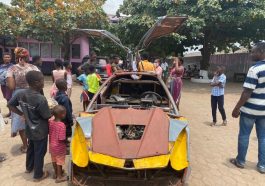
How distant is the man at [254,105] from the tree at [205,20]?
951cm

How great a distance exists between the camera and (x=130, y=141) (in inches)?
141

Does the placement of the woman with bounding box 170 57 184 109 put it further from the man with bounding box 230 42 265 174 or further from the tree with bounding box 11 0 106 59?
the tree with bounding box 11 0 106 59

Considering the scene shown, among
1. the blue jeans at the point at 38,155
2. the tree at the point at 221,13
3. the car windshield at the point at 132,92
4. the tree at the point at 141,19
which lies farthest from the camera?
the tree at the point at 141,19

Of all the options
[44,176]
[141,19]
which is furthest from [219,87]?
[141,19]

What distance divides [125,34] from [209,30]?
5.25 meters

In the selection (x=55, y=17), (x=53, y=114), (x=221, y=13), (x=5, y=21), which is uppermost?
(x=221, y=13)

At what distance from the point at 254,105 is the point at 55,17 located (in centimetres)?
1438

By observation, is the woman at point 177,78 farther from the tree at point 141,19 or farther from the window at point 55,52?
the window at point 55,52

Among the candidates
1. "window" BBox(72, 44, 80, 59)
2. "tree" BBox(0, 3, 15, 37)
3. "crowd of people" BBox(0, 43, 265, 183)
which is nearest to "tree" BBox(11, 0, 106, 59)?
"tree" BBox(0, 3, 15, 37)

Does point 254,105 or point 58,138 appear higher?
point 254,105

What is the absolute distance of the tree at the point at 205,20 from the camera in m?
14.1

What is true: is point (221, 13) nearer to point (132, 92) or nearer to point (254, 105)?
point (132, 92)

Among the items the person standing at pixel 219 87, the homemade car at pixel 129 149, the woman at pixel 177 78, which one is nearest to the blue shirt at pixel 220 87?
the person standing at pixel 219 87

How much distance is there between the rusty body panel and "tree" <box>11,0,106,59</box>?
1382 cm
